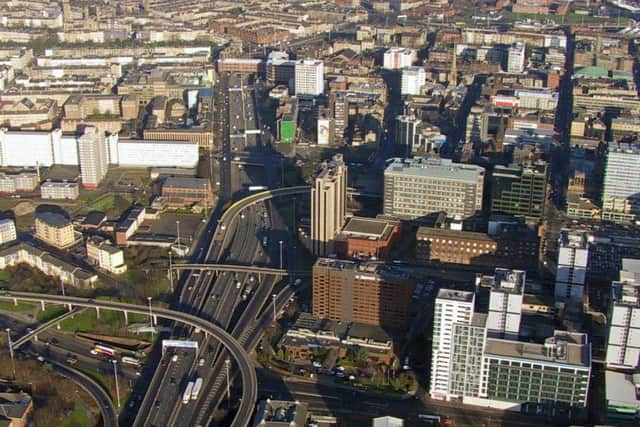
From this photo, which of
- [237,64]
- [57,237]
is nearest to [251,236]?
[57,237]

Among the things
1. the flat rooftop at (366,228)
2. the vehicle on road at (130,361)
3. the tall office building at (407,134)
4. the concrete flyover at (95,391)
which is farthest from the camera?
the tall office building at (407,134)

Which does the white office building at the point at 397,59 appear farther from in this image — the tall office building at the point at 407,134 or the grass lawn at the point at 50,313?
the grass lawn at the point at 50,313

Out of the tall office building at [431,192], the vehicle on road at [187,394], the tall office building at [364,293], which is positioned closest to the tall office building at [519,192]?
the tall office building at [431,192]

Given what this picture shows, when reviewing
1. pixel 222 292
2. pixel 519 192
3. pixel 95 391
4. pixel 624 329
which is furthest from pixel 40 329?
pixel 519 192

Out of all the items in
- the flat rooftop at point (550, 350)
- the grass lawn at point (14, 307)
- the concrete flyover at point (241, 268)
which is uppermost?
the flat rooftop at point (550, 350)

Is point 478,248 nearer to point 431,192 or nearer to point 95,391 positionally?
point 431,192

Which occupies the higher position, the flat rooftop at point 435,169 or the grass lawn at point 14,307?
the flat rooftop at point 435,169

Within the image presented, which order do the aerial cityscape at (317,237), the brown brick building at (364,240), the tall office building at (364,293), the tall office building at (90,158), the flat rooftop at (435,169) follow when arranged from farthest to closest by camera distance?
the tall office building at (90,158) < the flat rooftop at (435,169) < the brown brick building at (364,240) < the tall office building at (364,293) < the aerial cityscape at (317,237)
